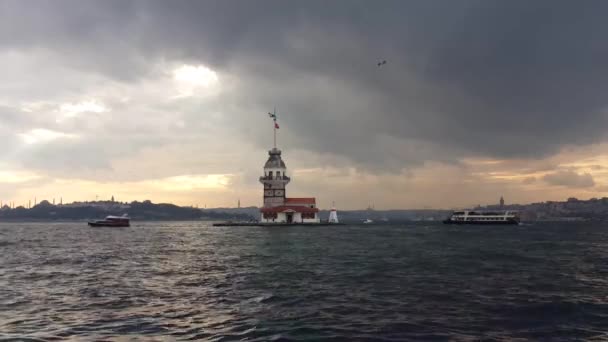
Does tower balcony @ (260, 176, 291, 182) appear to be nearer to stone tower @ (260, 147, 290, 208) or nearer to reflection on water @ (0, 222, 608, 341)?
stone tower @ (260, 147, 290, 208)

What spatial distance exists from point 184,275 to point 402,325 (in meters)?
18.9

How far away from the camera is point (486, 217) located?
174 metres

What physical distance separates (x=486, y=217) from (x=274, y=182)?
80.4m

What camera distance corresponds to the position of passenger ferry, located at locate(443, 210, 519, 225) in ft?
563

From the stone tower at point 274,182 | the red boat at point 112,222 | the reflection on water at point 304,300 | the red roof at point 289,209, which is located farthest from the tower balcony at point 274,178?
the reflection on water at point 304,300

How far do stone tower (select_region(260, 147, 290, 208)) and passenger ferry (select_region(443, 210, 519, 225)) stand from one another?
72473mm

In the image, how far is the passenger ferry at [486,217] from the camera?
17150cm

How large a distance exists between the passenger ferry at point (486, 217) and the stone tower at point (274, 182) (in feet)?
238

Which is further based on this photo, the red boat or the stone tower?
the stone tower

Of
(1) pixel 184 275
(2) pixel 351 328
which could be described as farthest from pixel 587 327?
(1) pixel 184 275

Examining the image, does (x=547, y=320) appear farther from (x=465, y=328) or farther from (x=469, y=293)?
(x=469, y=293)

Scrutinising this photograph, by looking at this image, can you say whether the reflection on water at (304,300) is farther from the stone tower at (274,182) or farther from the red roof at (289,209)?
the stone tower at (274,182)

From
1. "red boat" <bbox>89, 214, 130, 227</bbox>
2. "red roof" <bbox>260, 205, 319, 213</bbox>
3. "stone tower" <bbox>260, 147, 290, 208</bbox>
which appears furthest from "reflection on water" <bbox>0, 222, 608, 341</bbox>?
"red boat" <bbox>89, 214, 130, 227</bbox>

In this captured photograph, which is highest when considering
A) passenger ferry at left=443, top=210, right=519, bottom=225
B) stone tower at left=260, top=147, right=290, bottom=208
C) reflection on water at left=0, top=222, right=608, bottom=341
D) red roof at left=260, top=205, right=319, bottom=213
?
stone tower at left=260, top=147, right=290, bottom=208
